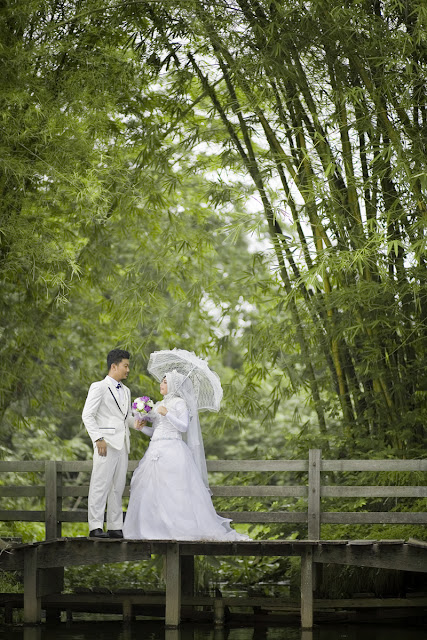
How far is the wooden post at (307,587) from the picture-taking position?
6.01m

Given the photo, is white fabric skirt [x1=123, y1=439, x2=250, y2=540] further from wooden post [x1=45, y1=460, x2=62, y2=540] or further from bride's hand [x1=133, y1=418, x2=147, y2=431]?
wooden post [x1=45, y1=460, x2=62, y2=540]

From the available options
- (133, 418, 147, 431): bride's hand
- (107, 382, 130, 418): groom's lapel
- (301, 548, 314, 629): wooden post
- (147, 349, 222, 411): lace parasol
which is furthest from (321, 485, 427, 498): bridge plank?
(107, 382, 130, 418): groom's lapel

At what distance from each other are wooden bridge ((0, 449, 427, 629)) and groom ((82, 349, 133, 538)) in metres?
0.35

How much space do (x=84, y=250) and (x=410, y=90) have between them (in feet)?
12.4

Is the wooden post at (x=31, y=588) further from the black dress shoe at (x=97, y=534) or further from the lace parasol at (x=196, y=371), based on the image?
the lace parasol at (x=196, y=371)

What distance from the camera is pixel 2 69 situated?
703cm

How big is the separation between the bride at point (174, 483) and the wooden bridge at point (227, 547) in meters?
0.16

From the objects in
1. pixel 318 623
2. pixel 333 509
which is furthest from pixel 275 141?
pixel 318 623

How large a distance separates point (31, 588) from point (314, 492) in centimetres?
198

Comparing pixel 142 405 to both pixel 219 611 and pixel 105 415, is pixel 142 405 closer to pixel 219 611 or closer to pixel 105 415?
pixel 105 415

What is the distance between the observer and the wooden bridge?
589 cm

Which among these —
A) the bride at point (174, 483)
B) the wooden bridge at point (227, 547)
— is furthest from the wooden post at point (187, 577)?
the bride at point (174, 483)

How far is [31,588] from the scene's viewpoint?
6012 mm

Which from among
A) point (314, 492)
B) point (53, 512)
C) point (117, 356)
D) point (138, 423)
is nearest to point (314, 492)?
point (314, 492)
